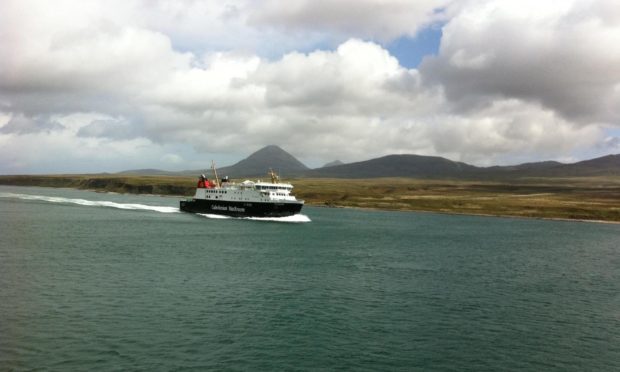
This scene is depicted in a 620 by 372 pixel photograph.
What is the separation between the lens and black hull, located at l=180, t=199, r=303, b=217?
392ft

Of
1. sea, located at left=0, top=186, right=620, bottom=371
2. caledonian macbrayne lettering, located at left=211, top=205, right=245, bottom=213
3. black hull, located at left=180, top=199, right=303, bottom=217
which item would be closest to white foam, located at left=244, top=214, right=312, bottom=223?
black hull, located at left=180, top=199, right=303, bottom=217

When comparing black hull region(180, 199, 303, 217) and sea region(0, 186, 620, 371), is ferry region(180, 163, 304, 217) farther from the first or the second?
sea region(0, 186, 620, 371)

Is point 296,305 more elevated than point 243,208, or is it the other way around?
point 243,208

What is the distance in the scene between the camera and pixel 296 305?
41500 mm

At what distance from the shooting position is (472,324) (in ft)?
122

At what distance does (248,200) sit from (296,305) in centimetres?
8367

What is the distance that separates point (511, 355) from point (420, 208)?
502 feet

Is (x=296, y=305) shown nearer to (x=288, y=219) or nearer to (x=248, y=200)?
(x=288, y=219)

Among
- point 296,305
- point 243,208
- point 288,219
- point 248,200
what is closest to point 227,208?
point 243,208

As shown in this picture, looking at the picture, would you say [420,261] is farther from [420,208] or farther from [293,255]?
[420,208]

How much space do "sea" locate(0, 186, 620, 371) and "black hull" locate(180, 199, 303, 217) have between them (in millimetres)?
36625

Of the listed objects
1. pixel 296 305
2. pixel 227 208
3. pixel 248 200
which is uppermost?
pixel 248 200

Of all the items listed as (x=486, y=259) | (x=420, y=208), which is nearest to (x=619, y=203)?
(x=420, y=208)

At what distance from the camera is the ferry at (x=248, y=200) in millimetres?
120000
